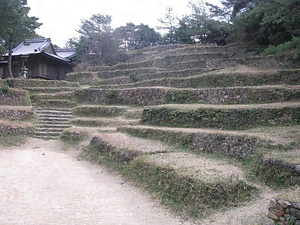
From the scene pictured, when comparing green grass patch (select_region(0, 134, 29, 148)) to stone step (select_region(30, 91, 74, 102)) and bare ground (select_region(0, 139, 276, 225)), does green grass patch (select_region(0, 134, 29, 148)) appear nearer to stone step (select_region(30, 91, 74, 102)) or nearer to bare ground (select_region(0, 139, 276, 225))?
bare ground (select_region(0, 139, 276, 225))

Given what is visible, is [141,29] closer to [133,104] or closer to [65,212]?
[133,104]

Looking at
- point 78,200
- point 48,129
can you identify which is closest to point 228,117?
point 78,200

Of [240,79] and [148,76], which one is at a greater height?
[148,76]

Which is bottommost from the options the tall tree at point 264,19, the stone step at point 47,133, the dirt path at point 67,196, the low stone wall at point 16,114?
the dirt path at point 67,196

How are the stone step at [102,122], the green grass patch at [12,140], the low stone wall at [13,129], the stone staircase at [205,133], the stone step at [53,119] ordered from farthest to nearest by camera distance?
the stone step at [53,119] < the stone step at [102,122] < the low stone wall at [13,129] < the green grass patch at [12,140] < the stone staircase at [205,133]

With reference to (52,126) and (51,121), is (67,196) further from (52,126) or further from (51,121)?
(51,121)

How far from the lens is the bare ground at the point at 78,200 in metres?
5.71

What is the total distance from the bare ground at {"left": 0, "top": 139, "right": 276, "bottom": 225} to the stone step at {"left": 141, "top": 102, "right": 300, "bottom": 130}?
435 centimetres

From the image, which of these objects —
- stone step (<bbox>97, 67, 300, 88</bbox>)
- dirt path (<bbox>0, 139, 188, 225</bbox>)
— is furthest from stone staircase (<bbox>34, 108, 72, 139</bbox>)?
stone step (<bbox>97, 67, 300, 88</bbox>)

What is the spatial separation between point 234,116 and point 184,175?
515 cm

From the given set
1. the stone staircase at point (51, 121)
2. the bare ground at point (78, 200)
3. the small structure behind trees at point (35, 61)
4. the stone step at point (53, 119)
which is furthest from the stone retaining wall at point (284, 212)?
the small structure behind trees at point (35, 61)

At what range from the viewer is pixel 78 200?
712cm

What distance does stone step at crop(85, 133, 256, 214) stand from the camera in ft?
20.3

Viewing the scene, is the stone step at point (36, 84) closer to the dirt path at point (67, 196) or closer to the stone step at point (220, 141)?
the dirt path at point (67, 196)
